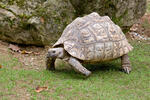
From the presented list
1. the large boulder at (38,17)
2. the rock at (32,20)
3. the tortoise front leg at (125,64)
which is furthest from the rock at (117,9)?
the tortoise front leg at (125,64)

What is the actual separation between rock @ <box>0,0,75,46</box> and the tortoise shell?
4.52ft

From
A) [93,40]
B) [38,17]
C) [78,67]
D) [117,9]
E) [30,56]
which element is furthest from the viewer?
[117,9]

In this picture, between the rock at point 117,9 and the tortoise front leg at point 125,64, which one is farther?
the rock at point 117,9

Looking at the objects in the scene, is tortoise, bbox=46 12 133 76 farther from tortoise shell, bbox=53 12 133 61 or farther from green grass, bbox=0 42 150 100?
green grass, bbox=0 42 150 100

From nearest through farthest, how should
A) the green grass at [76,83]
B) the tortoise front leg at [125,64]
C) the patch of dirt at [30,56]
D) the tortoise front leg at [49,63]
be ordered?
the green grass at [76,83], the tortoise front leg at [49,63], the tortoise front leg at [125,64], the patch of dirt at [30,56]

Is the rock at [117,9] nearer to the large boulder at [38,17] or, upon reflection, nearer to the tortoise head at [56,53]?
the large boulder at [38,17]

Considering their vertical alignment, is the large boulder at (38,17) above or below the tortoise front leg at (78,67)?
above

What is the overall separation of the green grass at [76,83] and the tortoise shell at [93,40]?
1.57 ft

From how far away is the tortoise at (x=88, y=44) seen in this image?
540 cm

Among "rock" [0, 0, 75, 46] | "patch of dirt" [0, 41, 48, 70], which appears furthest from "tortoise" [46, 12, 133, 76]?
"rock" [0, 0, 75, 46]

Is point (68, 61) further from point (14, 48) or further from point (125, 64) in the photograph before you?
point (14, 48)

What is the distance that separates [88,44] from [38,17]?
2.04 m

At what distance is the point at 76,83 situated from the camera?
508 cm

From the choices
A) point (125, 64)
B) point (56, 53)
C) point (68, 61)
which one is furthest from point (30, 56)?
point (125, 64)
